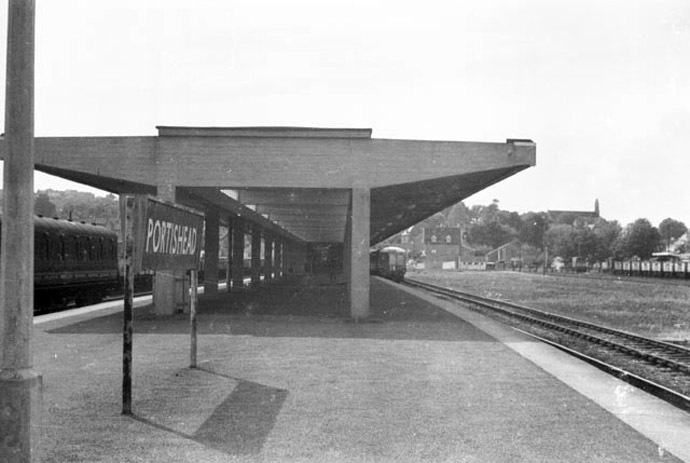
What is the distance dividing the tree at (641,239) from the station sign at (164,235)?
99.6m

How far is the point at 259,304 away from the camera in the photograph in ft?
91.4

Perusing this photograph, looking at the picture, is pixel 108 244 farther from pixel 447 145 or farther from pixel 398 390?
pixel 398 390

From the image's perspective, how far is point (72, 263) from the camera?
24.6 metres

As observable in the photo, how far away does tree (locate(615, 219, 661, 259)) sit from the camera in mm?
101062

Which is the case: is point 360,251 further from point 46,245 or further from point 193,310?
point 193,310

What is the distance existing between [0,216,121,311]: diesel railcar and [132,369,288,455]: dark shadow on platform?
13749mm

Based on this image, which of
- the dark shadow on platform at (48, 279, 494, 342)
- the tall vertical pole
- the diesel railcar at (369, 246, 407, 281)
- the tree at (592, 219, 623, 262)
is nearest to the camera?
the tall vertical pole

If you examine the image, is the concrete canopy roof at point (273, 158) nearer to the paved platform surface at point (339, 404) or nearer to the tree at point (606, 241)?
the paved platform surface at point (339, 404)

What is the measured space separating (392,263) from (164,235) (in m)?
51.9

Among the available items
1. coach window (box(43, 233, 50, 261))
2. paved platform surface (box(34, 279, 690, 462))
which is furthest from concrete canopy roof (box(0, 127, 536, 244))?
paved platform surface (box(34, 279, 690, 462))

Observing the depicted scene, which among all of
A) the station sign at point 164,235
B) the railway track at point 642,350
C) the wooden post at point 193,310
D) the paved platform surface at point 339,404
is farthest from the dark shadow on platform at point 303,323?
the station sign at point 164,235

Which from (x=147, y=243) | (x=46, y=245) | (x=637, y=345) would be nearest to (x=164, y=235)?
(x=147, y=243)

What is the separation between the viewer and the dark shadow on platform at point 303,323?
17.0m

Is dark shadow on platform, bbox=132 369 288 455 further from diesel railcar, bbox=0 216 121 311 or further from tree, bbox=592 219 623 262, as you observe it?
tree, bbox=592 219 623 262
